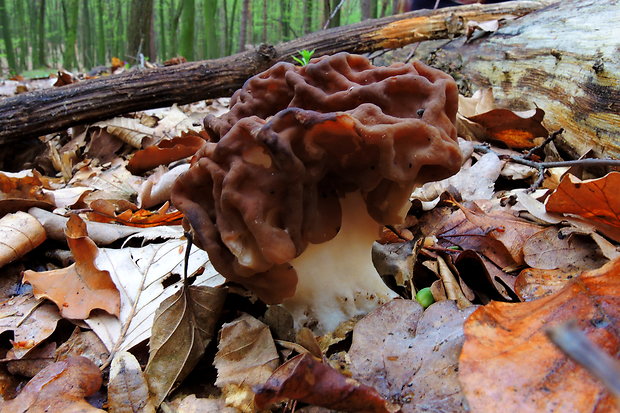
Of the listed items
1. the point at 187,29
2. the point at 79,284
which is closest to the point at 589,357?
the point at 79,284

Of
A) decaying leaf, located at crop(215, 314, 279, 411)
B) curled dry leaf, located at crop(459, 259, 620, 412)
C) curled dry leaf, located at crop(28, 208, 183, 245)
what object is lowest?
curled dry leaf, located at crop(28, 208, 183, 245)

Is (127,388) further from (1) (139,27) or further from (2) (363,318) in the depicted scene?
(1) (139,27)

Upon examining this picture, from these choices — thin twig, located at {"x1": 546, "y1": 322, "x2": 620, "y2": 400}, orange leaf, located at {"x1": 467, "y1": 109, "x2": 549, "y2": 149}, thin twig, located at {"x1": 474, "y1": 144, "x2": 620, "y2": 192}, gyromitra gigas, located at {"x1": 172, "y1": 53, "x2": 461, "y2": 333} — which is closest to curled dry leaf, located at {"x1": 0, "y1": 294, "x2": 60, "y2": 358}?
gyromitra gigas, located at {"x1": 172, "y1": 53, "x2": 461, "y2": 333}

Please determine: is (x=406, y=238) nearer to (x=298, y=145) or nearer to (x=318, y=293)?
(x=318, y=293)

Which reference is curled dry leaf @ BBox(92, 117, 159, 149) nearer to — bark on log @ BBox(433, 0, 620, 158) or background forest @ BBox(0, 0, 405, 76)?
background forest @ BBox(0, 0, 405, 76)

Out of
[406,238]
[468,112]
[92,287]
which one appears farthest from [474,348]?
[468,112]
